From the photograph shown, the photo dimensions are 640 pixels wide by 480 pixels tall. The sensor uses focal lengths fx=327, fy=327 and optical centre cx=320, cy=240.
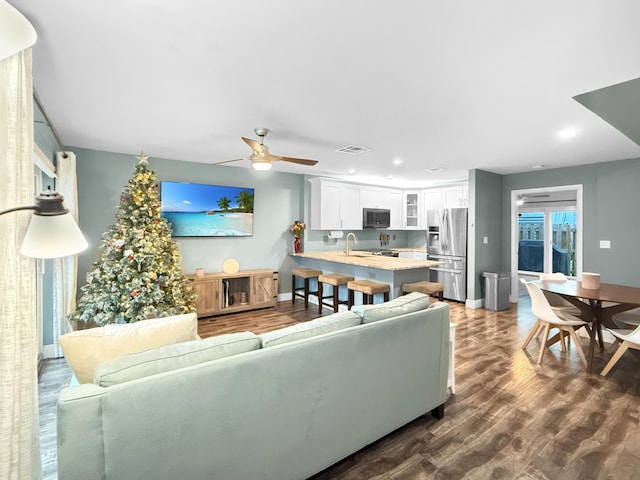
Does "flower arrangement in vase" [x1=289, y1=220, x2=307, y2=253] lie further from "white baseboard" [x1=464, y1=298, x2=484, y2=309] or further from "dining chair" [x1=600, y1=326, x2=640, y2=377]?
"dining chair" [x1=600, y1=326, x2=640, y2=377]

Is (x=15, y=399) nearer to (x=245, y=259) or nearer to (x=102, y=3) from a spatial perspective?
(x=102, y=3)

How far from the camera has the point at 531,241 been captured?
331 inches

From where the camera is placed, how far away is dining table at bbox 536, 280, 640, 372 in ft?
10.8

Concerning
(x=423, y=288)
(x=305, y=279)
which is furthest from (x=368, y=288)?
(x=305, y=279)

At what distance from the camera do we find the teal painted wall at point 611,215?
16.4 ft

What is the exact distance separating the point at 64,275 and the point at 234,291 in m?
2.46

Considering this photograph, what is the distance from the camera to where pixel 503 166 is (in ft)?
18.2

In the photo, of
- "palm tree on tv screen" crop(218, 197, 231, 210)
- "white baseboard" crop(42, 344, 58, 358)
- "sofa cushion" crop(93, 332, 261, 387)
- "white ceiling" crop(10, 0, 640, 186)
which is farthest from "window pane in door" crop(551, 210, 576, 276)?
"white baseboard" crop(42, 344, 58, 358)

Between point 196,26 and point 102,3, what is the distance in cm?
43

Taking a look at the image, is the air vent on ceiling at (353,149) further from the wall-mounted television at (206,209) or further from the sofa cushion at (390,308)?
the sofa cushion at (390,308)

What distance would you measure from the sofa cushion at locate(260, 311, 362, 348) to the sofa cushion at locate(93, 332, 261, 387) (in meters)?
0.08

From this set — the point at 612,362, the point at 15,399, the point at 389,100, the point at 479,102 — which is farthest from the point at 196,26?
the point at 612,362

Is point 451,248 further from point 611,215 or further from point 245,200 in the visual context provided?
point 245,200

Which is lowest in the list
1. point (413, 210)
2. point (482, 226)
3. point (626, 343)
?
point (626, 343)
